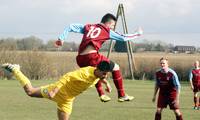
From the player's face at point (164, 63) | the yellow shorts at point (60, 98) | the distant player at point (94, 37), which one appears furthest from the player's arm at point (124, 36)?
the player's face at point (164, 63)

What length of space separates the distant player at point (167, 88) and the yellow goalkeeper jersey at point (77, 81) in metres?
5.55

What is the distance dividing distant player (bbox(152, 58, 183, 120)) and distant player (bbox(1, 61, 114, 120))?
17.8ft

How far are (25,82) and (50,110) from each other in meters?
9.98

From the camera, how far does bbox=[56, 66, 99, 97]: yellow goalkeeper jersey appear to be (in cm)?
1070

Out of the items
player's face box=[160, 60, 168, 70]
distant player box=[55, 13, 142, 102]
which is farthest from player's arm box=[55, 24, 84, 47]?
player's face box=[160, 60, 168, 70]

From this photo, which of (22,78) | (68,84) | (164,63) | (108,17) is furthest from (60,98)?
(164,63)

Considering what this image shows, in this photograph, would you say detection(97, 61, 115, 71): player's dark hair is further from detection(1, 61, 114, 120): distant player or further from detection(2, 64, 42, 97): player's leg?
detection(2, 64, 42, 97): player's leg

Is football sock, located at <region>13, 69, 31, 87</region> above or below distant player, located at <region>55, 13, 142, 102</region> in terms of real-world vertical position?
below

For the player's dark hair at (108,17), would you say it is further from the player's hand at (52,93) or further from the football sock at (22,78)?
the football sock at (22,78)

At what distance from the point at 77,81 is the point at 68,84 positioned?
0.82ft

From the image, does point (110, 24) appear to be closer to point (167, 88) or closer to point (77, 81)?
point (77, 81)

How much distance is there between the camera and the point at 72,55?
54.0 meters

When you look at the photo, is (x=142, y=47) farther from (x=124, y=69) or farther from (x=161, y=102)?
(x=161, y=102)

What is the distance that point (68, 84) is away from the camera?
11.0 m
